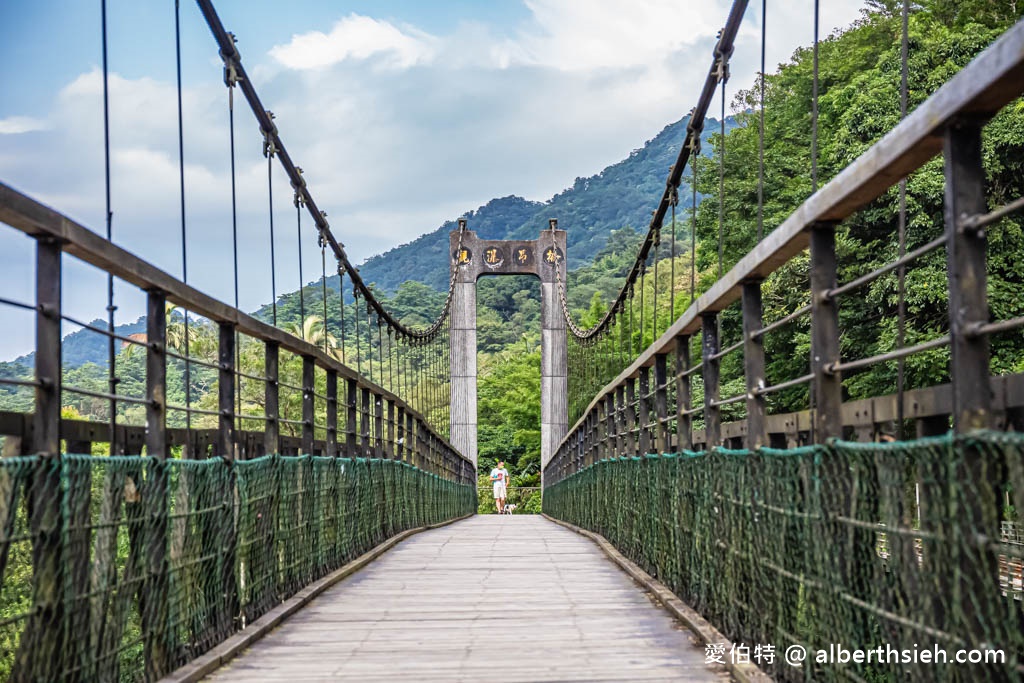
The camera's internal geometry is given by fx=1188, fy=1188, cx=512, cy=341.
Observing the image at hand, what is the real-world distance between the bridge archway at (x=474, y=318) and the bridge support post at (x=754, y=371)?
20.3 metres

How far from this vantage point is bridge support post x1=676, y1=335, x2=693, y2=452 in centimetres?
438

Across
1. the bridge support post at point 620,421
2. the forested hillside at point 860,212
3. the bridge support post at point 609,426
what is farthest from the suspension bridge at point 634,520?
the forested hillside at point 860,212

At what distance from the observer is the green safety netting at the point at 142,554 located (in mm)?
2152

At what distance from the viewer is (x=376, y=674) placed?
119 inches

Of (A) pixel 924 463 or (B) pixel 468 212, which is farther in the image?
(B) pixel 468 212

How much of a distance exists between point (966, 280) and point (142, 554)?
187 cm

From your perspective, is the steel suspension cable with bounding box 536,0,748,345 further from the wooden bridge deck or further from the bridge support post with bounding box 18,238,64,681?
the bridge support post with bounding box 18,238,64,681

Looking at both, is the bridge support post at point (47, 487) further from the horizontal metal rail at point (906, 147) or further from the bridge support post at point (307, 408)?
the bridge support post at point (307, 408)

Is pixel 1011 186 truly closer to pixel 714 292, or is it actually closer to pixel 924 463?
pixel 714 292

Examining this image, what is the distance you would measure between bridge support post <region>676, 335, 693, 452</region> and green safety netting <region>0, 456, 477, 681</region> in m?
1.46

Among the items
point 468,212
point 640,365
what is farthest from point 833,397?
point 468,212

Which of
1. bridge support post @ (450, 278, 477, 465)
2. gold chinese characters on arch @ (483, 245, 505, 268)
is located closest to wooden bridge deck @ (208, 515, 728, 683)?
bridge support post @ (450, 278, 477, 465)

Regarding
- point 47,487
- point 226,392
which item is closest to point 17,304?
point 47,487

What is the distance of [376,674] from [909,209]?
10.9m
